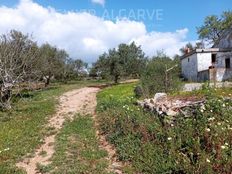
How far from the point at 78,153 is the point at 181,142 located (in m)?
3.55

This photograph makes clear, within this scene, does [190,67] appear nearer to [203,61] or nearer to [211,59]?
[203,61]

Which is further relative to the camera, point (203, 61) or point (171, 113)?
point (203, 61)

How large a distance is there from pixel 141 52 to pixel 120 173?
151ft

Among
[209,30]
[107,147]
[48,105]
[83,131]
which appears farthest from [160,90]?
[209,30]

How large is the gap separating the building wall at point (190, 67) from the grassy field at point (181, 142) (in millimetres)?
28987

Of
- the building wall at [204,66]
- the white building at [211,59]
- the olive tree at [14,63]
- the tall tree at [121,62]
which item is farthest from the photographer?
the tall tree at [121,62]

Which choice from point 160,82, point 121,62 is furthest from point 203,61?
point 160,82

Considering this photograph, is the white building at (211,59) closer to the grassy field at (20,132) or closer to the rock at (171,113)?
the grassy field at (20,132)

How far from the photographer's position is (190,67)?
4269cm

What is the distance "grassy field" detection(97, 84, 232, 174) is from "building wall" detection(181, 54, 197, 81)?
95.1 feet

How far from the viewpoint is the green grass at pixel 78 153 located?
9.55 meters

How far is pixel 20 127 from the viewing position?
16188 millimetres

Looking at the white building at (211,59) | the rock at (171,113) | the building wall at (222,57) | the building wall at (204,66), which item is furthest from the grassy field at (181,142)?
the building wall at (222,57)

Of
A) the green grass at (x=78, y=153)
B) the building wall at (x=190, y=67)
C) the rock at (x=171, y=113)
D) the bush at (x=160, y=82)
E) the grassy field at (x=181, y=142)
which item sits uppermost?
the building wall at (x=190, y=67)
